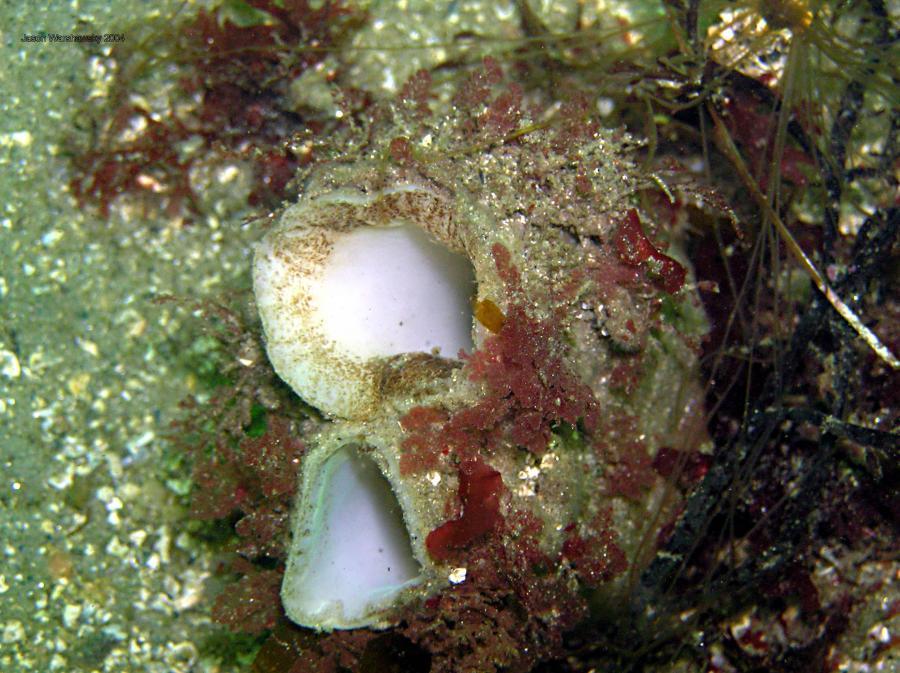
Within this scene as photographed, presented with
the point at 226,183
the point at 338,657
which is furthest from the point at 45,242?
the point at 338,657

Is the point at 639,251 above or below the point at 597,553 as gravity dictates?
above

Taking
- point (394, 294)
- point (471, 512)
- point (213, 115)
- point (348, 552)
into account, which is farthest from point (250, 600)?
point (213, 115)

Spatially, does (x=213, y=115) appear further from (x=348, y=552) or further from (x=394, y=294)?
(x=348, y=552)

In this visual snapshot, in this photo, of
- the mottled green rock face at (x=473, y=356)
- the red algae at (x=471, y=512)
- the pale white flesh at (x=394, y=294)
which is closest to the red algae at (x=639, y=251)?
the mottled green rock face at (x=473, y=356)

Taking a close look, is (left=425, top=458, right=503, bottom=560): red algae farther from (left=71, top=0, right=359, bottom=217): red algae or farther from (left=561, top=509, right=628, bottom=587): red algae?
(left=71, top=0, right=359, bottom=217): red algae

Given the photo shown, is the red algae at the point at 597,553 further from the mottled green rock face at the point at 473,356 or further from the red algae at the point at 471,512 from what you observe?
the red algae at the point at 471,512

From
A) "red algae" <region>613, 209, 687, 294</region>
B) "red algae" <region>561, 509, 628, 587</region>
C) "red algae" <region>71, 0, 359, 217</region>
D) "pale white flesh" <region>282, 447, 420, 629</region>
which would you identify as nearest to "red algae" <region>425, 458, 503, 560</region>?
"pale white flesh" <region>282, 447, 420, 629</region>

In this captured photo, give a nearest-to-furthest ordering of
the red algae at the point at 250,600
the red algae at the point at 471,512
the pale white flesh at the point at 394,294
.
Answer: the red algae at the point at 471,512 → the pale white flesh at the point at 394,294 → the red algae at the point at 250,600

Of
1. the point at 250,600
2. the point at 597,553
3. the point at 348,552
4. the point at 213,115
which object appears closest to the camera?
the point at 348,552
